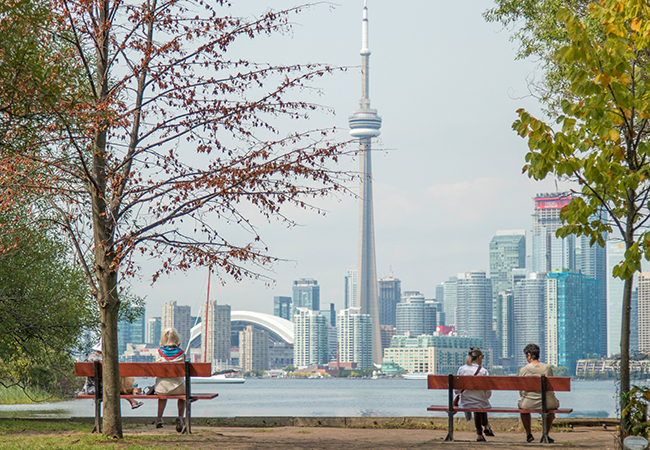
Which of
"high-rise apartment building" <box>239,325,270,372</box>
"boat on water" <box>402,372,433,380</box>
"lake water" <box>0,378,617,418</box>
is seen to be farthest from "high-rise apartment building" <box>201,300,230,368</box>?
"lake water" <box>0,378,617,418</box>

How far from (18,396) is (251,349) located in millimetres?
153741

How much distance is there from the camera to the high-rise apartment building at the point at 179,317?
171m

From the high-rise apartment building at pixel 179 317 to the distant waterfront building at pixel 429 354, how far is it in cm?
4869

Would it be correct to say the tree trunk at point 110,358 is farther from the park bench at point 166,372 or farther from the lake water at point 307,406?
the lake water at point 307,406

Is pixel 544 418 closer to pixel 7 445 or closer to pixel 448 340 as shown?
pixel 7 445

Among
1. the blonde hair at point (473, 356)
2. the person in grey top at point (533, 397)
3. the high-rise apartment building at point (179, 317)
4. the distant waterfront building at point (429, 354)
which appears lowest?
the distant waterfront building at point (429, 354)

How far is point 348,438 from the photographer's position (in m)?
9.12

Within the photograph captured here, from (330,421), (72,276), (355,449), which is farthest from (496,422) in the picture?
(72,276)

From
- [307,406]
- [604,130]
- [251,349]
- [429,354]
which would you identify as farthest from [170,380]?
[251,349]

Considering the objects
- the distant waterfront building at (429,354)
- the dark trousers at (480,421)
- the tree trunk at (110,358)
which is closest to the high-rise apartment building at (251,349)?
the distant waterfront building at (429,354)

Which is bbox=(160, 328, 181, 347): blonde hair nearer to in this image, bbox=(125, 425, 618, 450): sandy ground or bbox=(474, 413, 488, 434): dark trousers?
bbox=(125, 425, 618, 450): sandy ground

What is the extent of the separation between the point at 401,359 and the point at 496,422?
178 m

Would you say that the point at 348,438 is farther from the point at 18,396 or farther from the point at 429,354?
the point at 429,354

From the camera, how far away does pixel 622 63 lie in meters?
6.93
